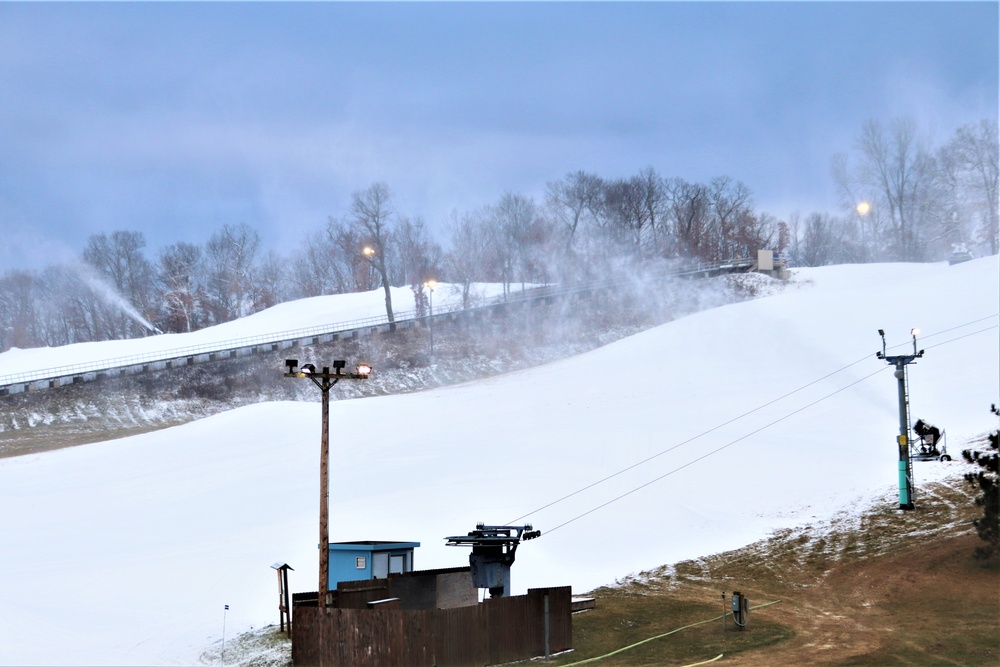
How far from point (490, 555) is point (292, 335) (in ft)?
229

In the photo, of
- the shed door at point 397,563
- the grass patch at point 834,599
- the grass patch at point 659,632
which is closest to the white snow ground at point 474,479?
the grass patch at point 834,599

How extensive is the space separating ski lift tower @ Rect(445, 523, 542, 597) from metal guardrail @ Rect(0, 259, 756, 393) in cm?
4862

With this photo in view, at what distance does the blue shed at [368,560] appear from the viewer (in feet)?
96.6

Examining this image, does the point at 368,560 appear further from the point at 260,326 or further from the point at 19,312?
the point at 19,312

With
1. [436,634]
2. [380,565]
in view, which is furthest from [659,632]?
[380,565]

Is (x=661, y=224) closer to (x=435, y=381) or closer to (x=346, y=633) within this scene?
(x=435, y=381)

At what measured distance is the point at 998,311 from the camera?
61.4 metres

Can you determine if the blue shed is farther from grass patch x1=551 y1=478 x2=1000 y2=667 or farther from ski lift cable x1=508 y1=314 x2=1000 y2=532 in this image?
ski lift cable x1=508 y1=314 x2=1000 y2=532

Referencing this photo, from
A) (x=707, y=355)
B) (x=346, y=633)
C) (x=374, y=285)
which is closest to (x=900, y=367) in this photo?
(x=346, y=633)

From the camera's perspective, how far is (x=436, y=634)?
2266 cm

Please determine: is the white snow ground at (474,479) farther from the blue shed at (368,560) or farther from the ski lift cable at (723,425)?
the blue shed at (368,560)

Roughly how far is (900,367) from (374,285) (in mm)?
112174

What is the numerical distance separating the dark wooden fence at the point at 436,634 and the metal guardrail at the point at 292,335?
4968cm

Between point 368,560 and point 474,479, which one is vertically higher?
point 474,479
